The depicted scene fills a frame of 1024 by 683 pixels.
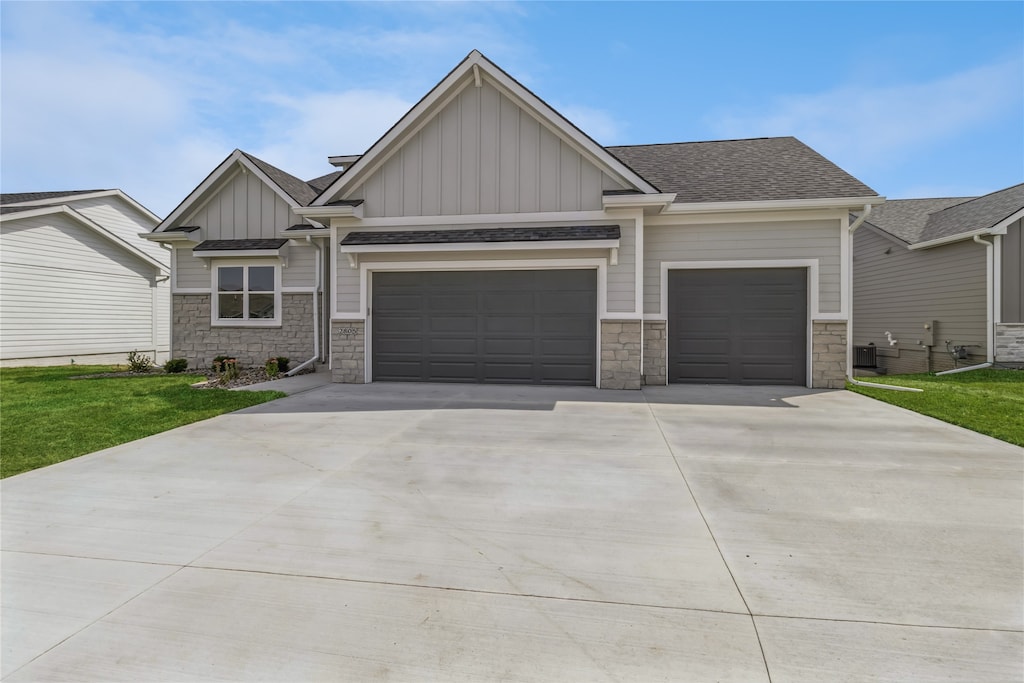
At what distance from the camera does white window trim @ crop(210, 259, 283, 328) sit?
42.7 ft

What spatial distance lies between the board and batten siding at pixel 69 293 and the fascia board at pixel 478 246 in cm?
1214

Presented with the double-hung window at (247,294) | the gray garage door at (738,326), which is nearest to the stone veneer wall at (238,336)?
the double-hung window at (247,294)

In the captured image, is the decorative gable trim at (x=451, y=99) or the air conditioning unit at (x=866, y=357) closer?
the decorative gable trim at (x=451, y=99)

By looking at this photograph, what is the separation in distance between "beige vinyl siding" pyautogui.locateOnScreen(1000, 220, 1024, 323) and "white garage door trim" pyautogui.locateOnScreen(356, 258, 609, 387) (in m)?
11.9

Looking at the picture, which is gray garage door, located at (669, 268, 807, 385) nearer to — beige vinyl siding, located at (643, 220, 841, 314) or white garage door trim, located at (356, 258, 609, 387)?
beige vinyl siding, located at (643, 220, 841, 314)

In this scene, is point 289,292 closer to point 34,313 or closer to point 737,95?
point 34,313

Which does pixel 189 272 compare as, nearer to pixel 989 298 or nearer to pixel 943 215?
pixel 989 298

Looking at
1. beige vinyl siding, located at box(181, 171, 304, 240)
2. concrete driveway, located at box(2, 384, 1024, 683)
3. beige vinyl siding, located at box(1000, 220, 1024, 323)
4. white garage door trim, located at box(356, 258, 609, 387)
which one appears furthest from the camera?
beige vinyl siding, located at box(181, 171, 304, 240)

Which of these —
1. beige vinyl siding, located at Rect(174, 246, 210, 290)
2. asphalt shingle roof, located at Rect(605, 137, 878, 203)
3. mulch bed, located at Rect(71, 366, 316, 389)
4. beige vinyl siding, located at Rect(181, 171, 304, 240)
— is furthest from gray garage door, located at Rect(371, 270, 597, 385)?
beige vinyl siding, located at Rect(174, 246, 210, 290)

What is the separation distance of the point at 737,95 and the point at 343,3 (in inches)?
381

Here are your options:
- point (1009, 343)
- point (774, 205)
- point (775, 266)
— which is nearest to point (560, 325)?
point (775, 266)

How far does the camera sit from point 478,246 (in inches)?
382

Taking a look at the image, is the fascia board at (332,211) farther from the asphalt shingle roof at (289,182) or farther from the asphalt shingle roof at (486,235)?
the asphalt shingle roof at (289,182)

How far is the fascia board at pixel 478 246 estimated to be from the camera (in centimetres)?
928
